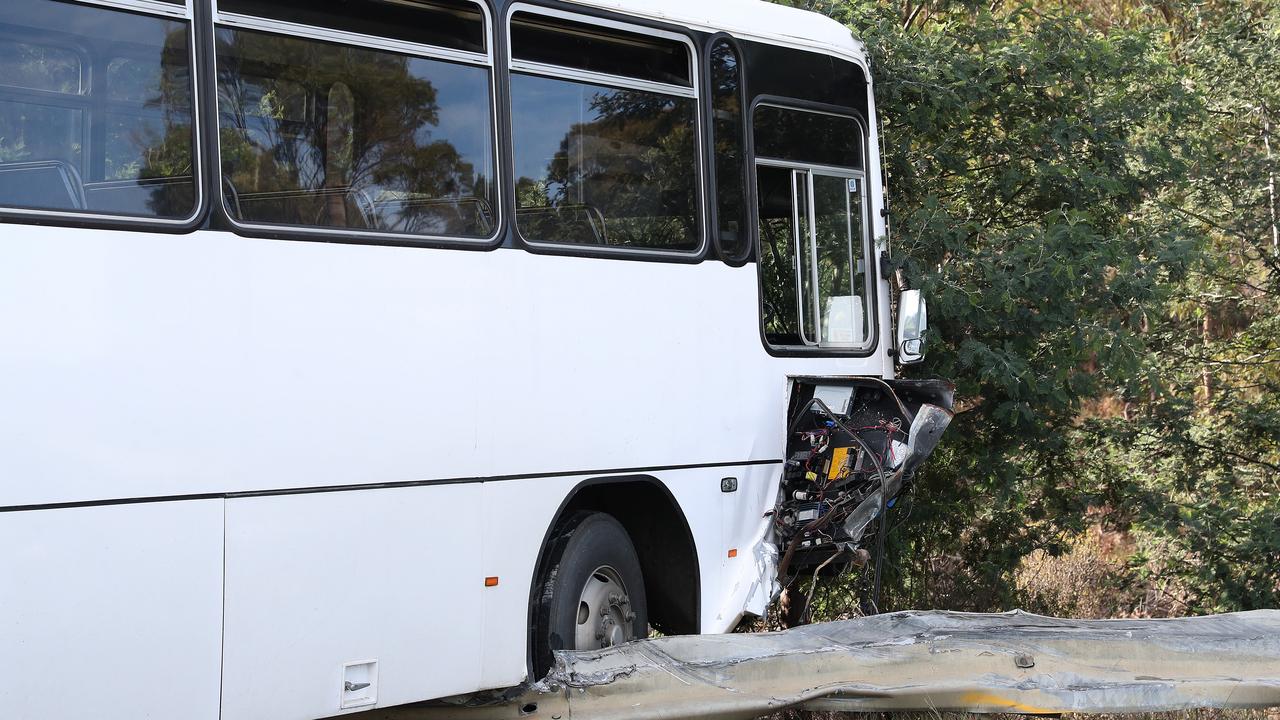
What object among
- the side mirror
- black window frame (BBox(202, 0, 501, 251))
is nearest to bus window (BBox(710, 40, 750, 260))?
the side mirror

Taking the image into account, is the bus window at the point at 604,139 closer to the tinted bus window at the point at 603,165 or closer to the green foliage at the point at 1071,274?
the tinted bus window at the point at 603,165

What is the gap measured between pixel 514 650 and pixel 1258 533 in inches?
299

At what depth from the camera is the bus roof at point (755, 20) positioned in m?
6.34

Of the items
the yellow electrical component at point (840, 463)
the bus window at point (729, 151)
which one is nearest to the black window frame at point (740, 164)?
the bus window at point (729, 151)

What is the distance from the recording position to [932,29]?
973cm

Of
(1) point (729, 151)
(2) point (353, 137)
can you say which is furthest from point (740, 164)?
(2) point (353, 137)

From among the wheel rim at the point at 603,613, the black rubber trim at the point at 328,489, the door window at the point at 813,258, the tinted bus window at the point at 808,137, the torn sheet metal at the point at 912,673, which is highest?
the tinted bus window at the point at 808,137

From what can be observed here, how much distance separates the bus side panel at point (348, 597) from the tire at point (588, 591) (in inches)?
18.0

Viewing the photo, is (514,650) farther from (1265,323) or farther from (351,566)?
(1265,323)

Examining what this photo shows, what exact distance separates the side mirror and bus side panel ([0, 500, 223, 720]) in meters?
A: 4.03

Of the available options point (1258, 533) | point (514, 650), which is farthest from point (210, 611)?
point (1258, 533)

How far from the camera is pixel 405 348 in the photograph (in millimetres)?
5148

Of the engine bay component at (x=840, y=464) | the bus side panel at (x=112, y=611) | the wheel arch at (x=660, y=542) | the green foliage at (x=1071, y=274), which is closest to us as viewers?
the bus side panel at (x=112, y=611)

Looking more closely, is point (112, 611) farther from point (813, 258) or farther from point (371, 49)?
point (813, 258)
